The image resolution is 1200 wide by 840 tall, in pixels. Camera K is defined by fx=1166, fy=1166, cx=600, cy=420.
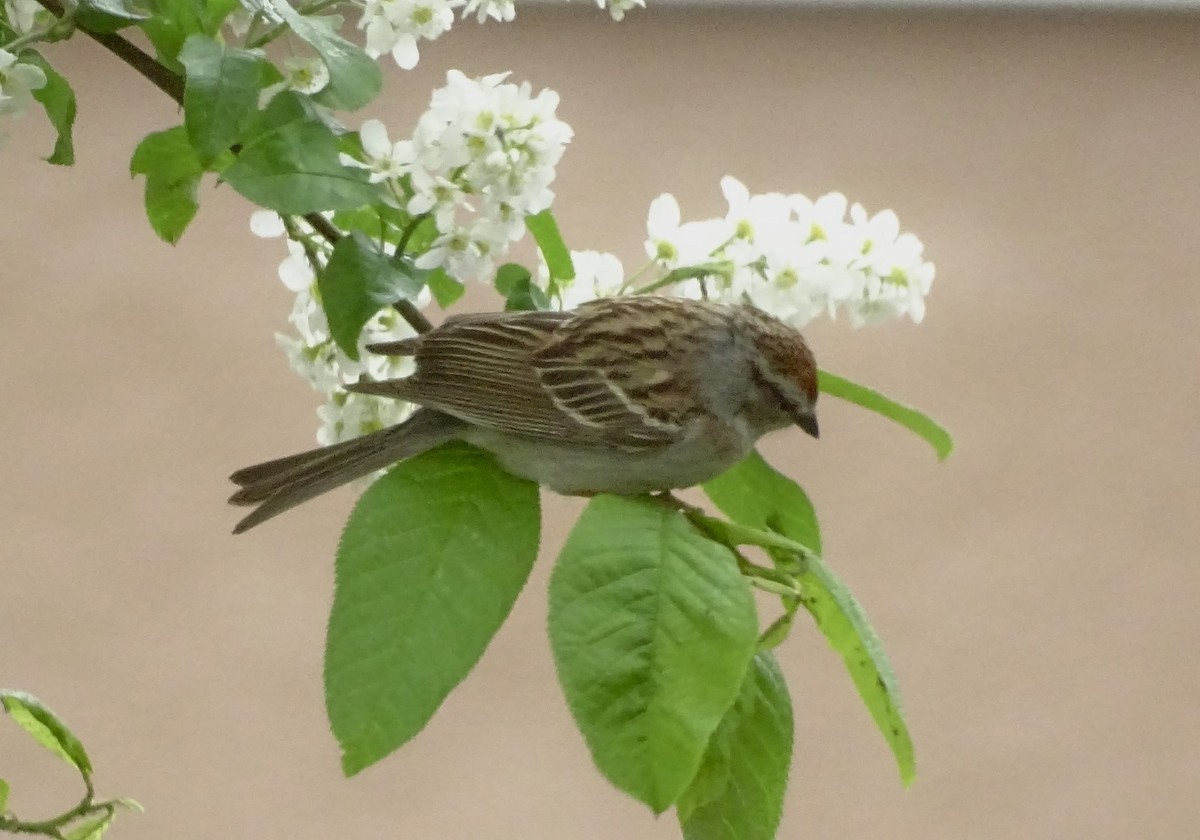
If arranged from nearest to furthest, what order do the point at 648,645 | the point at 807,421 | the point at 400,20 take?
the point at 648,645, the point at 400,20, the point at 807,421

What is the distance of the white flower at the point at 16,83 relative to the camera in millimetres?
447

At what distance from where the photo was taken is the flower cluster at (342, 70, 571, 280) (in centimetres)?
44

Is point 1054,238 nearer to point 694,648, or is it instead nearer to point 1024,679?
point 1024,679

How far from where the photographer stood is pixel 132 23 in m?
0.43

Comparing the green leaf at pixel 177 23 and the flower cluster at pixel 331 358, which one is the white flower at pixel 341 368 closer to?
the flower cluster at pixel 331 358

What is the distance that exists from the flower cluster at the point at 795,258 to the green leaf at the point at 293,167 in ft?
0.56

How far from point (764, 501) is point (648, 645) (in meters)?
0.17

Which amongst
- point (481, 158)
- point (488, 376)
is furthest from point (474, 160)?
point (488, 376)

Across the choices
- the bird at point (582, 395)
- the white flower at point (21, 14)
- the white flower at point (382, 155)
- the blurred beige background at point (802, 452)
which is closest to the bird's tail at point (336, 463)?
the bird at point (582, 395)

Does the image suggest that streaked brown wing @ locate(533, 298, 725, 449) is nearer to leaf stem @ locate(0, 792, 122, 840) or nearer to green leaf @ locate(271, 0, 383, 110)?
green leaf @ locate(271, 0, 383, 110)

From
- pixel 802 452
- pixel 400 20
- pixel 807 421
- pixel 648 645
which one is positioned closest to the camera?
pixel 648 645

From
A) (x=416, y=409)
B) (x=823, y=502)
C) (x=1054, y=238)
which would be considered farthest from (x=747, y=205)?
(x=1054, y=238)

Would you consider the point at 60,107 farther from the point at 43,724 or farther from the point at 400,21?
the point at 43,724

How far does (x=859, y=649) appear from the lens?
1.30 ft
